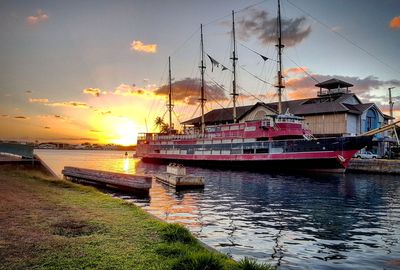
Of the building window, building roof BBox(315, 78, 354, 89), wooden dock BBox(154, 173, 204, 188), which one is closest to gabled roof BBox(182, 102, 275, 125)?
building roof BBox(315, 78, 354, 89)

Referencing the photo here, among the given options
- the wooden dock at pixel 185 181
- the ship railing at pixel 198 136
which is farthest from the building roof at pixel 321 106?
the wooden dock at pixel 185 181

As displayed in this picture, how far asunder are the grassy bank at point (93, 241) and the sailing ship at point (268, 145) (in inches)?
1458

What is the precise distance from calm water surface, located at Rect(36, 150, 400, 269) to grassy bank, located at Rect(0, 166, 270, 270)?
8.80 feet

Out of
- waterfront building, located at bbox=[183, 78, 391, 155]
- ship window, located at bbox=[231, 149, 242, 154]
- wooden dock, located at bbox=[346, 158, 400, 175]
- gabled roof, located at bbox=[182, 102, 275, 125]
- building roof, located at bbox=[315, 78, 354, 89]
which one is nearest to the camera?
Answer: wooden dock, located at bbox=[346, 158, 400, 175]

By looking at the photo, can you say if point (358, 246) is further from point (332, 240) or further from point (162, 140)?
point (162, 140)

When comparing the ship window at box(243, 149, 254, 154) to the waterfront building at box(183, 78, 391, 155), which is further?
the waterfront building at box(183, 78, 391, 155)

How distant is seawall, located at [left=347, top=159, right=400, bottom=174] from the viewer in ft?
150

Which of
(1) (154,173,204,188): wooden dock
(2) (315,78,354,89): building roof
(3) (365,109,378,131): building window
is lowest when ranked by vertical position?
(1) (154,173,204,188): wooden dock

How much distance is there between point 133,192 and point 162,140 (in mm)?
53566

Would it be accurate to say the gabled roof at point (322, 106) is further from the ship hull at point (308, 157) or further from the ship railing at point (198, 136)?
the ship hull at point (308, 157)

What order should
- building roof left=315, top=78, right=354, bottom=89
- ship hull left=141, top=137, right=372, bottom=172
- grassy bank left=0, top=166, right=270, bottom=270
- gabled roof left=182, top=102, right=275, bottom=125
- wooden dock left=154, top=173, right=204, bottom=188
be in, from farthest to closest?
gabled roof left=182, top=102, right=275, bottom=125 < building roof left=315, top=78, right=354, bottom=89 < ship hull left=141, top=137, right=372, bottom=172 < wooden dock left=154, top=173, right=204, bottom=188 < grassy bank left=0, top=166, right=270, bottom=270

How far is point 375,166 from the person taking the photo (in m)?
47.9

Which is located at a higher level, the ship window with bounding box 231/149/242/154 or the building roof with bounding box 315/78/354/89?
the building roof with bounding box 315/78/354/89

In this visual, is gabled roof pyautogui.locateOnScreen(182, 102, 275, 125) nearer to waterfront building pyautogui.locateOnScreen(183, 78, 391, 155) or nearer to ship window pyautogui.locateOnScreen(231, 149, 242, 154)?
waterfront building pyautogui.locateOnScreen(183, 78, 391, 155)
